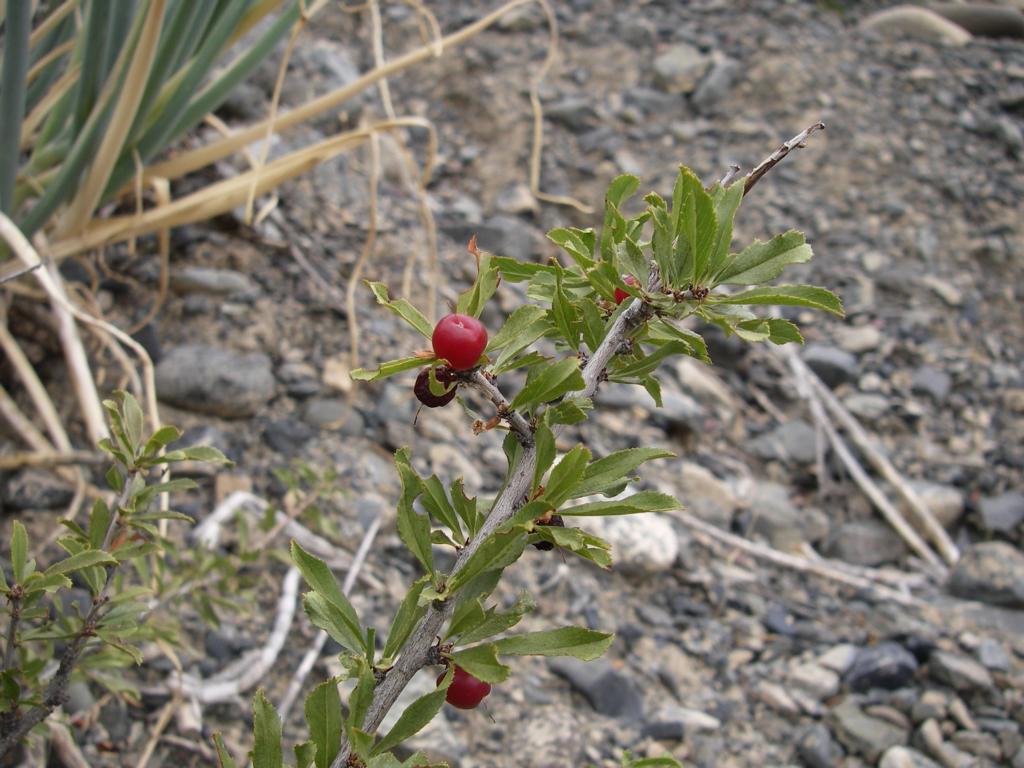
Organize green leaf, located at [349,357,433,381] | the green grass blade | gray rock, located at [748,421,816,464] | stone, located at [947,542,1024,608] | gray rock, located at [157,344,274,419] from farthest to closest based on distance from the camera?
gray rock, located at [748,421,816,464] → stone, located at [947,542,1024,608] → gray rock, located at [157,344,274,419] → the green grass blade → green leaf, located at [349,357,433,381]

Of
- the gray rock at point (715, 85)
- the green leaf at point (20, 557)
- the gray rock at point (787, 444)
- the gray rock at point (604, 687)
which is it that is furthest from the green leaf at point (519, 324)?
the gray rock at point (715, 85)

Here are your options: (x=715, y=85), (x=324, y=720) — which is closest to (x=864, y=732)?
(x=324, y=720)

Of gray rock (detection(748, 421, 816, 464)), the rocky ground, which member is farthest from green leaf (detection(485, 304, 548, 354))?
gray rock (detection(748, 421, 816, 464))

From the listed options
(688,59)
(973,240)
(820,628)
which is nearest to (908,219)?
(973,240)

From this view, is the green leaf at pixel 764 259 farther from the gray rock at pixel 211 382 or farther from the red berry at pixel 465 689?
the gray rock at pixel 211 382

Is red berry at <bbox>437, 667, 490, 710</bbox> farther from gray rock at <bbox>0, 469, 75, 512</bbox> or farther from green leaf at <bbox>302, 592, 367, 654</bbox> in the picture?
gray rock at <bbox>0, 469, 75, 512</bbox>

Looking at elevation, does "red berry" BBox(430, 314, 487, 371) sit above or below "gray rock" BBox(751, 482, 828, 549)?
above
